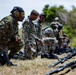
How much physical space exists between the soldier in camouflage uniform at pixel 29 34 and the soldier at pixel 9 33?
1.91 meters

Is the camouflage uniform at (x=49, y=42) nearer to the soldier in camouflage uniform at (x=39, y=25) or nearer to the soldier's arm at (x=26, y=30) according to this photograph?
the soldier in camouflage uniform at (x=39, y=25)

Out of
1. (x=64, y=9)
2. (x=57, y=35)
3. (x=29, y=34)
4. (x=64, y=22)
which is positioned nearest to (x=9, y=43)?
(x=29, y=34)

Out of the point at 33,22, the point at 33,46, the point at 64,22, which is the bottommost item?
the point at 64,22

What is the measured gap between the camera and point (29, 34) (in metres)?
10.9

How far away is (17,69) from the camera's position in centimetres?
764

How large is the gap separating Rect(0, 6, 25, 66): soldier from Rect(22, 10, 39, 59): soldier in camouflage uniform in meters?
1.91

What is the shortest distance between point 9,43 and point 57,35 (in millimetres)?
5899

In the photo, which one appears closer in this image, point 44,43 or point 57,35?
point 44,43

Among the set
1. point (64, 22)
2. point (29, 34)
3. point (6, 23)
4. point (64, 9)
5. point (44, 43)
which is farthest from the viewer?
point (64, 9)

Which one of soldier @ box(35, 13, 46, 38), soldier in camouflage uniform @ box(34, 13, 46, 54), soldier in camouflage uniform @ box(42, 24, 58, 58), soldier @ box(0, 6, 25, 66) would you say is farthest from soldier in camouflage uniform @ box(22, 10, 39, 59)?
soldier @ box(0, 6, 25, 66)

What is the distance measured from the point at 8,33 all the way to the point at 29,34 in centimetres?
238

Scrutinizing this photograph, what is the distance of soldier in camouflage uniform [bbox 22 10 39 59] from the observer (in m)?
10.7

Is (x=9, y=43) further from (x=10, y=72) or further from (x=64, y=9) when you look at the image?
(x=64, y=9)

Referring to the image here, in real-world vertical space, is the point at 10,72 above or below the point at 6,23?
below
